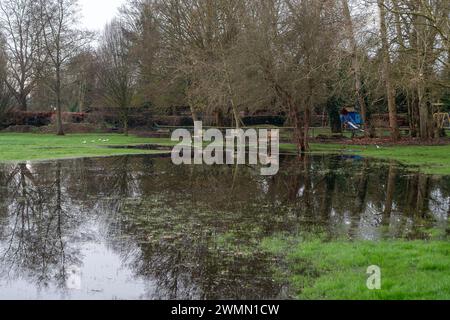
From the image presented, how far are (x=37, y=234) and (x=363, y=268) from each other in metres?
5.59

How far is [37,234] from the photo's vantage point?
9188mm

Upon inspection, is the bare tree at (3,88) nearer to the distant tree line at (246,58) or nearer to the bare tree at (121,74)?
the distant tree line at (246,58)

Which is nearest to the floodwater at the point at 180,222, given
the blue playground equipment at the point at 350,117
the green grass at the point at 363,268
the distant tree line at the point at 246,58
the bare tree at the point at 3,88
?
the green grass at the point at 363,268

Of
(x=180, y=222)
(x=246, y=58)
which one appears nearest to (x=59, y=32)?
(x=246, y=58)

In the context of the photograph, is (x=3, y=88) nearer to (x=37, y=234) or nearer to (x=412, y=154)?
(x=412, y=154)

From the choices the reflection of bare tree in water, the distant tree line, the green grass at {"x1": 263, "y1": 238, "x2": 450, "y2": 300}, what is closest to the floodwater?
the reflection of bare tree in water

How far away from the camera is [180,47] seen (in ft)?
125

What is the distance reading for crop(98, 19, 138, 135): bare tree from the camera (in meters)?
43.9

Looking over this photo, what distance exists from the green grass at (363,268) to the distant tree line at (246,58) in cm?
1235

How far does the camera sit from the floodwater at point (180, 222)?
6.58m

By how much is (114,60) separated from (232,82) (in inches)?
804

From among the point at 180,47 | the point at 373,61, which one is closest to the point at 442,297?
the point at 373,61

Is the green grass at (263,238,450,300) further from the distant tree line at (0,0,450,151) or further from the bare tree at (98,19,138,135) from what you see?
the bare tree at (98,19,138,135)

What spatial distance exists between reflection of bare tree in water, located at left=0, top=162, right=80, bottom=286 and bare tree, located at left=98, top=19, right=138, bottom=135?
2946 cm
